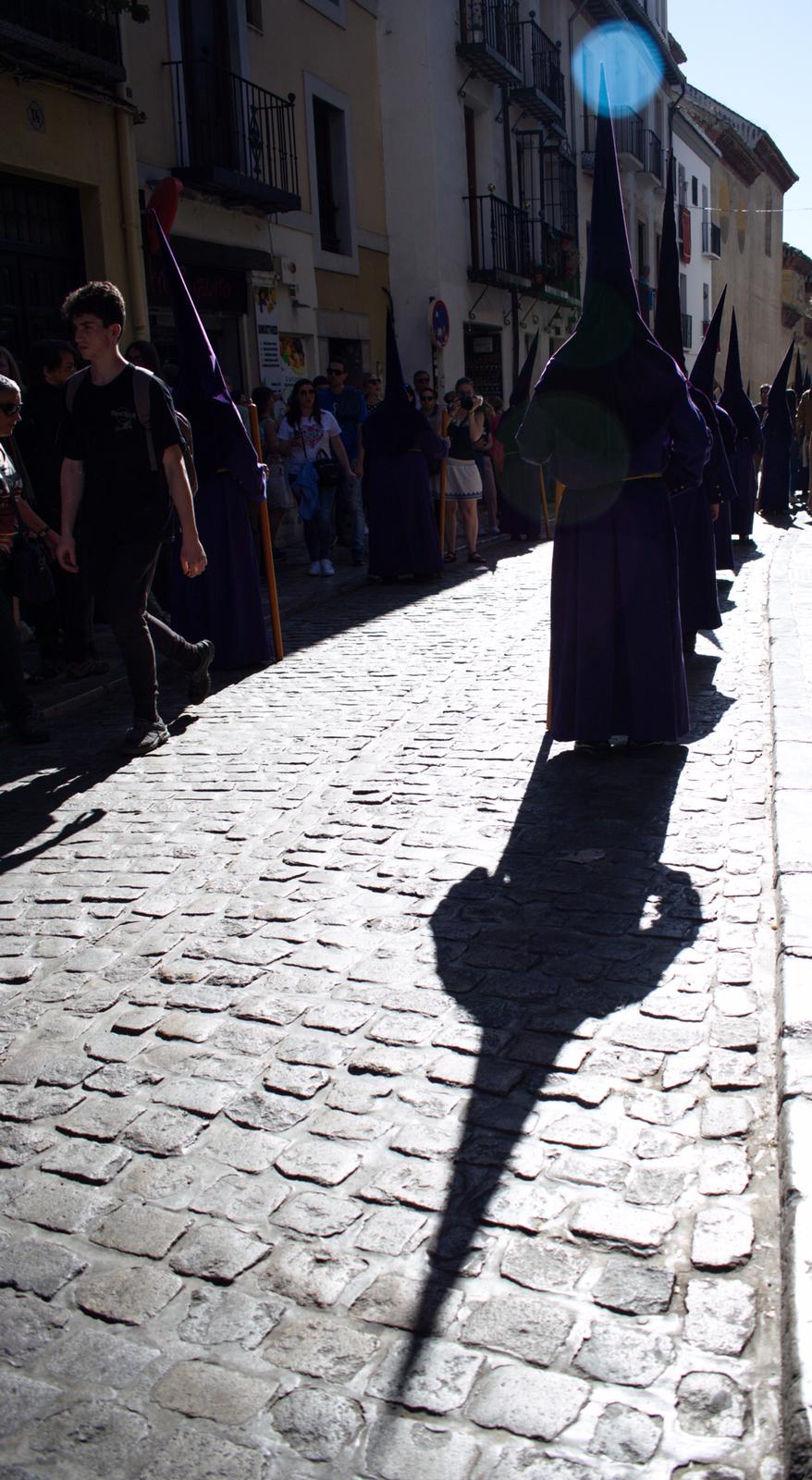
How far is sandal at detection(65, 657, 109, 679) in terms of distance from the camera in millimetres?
8203

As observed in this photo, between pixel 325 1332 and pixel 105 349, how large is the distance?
4827mm

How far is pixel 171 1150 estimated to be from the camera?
286 centimetres

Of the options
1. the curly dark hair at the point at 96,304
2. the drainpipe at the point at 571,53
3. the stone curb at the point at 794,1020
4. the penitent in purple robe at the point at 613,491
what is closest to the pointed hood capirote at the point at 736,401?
the stone curb at the point at 794,1020

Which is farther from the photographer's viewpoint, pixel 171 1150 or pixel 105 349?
pixel 105 349

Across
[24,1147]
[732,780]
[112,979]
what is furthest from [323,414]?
[24,1147]

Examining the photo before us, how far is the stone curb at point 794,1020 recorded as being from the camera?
6.66ft

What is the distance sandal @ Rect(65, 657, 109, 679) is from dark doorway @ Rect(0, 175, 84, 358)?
169 inches

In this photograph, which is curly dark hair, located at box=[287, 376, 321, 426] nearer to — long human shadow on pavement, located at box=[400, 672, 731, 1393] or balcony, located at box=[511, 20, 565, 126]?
long human shadow on pavement, located at box=[400, 672, 731, 1393]

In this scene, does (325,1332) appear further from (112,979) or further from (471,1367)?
(112,979)

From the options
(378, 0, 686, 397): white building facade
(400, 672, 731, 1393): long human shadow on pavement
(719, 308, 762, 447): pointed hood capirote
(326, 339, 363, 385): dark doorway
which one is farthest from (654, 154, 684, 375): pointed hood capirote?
(378, 0, 686, 397): white building facade

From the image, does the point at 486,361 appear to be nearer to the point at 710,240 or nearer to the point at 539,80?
the point at 539,80

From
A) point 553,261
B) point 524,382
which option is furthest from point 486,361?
point 524,382

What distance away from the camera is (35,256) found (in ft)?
40.6

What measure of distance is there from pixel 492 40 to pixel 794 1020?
84.2 feet
